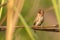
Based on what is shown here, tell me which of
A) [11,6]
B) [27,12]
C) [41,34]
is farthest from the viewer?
[41,34]

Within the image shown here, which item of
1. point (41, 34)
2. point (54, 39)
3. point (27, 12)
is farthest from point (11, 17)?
point (54, 39)

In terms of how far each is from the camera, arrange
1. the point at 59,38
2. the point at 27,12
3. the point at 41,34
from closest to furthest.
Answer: the point at 27,12 < the point at 41,34 < the point at 59,38

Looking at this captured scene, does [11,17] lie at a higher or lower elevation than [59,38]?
higher

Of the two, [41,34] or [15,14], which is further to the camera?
[41,34]

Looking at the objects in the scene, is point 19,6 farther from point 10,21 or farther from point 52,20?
point 52,20

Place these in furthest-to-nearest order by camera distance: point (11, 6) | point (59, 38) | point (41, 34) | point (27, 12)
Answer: point (59, 38)
point (41, 34)
point (27, 12)
point (11, 6)

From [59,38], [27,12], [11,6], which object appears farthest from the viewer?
[59,38]

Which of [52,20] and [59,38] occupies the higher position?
[52,20]

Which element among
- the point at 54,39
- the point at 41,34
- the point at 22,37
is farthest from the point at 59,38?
the point at 22,37

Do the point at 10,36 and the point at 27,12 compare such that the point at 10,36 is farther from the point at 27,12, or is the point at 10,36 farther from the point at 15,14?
the point at 27,12
